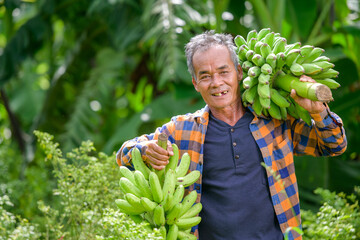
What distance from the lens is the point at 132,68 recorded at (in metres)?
8.36

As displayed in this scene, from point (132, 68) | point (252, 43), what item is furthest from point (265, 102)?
point (132, 68)

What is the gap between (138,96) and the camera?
364 inches

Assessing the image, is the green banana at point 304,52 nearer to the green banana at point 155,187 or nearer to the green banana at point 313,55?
the green banana at point 313,55

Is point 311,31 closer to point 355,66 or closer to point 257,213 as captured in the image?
point 355,66

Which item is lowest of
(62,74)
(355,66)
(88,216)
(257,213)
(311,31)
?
(257,213)

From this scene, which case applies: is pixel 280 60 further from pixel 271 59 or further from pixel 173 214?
pixel 173 214

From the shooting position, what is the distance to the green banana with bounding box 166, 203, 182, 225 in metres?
2.55

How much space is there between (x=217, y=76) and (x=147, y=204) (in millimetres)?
782

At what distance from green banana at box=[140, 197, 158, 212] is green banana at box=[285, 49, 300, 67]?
100 cm

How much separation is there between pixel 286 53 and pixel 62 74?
17.4 ft

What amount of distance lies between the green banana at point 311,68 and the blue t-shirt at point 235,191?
432 millimetres

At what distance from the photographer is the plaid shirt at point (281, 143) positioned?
266cm

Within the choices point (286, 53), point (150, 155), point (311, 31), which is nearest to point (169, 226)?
point (150, 155)

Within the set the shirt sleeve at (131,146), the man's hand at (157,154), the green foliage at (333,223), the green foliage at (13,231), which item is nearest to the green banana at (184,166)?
the man's hand at (157,154)
